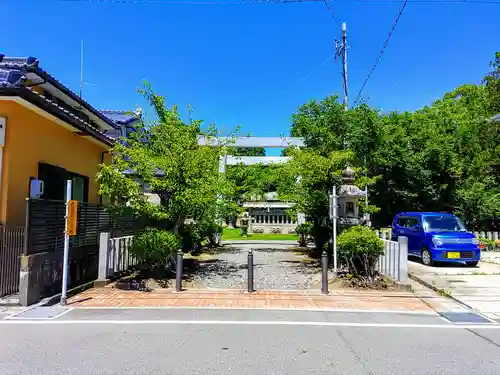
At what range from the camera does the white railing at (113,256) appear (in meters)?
10.7

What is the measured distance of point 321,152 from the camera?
14.8 meters

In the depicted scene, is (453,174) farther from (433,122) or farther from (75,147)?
(75,147)

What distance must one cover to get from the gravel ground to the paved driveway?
3241 millimetres

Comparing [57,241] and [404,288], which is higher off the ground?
[57,241]

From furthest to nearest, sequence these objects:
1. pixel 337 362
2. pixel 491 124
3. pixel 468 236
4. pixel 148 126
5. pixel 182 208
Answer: pixel 491 124 → pixel 468 236 → pixel 148 126 → pixel 182 208 → pixel 337 362

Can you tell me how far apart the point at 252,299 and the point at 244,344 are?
11.4 ft

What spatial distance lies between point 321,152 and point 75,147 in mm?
8081

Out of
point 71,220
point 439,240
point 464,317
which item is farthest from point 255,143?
point 464,317

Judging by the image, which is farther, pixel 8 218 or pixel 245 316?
pixel 8 218

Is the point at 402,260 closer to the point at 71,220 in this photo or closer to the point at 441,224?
the point at 441,224

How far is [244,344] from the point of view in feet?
19.5

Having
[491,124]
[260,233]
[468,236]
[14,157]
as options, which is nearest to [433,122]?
[491,124]

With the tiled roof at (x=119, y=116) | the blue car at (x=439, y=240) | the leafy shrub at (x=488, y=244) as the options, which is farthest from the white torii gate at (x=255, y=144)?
the leafy shrub at (x=488, y=244)

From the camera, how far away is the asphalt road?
196 inches
